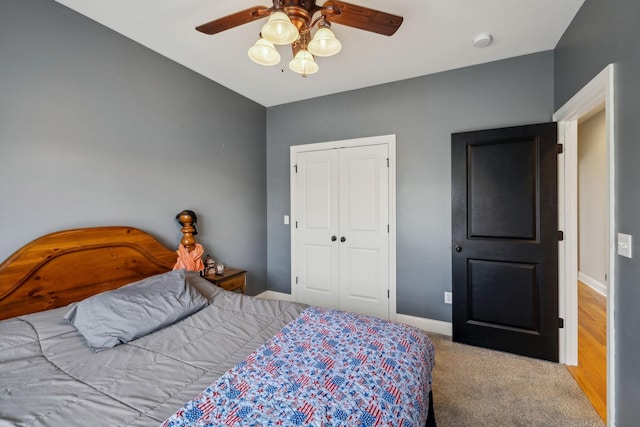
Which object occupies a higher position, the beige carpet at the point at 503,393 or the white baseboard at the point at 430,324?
the white baseboard at the point at 430,324

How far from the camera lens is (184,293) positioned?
181cm

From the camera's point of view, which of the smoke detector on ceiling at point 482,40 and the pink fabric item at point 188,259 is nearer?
the smoke detector on ceiling at point 482,40

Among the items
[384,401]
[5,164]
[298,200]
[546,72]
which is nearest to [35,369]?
[5,164]

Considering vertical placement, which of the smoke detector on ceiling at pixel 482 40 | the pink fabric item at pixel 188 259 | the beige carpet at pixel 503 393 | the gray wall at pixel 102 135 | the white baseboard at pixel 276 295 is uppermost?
the smoke detector on ceiling at pixel 482 40

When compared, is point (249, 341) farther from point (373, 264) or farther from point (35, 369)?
point (373, 264)

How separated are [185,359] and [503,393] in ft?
6.98

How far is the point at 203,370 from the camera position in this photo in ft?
3.99

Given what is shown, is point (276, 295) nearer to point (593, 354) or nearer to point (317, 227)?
point (317, 227)

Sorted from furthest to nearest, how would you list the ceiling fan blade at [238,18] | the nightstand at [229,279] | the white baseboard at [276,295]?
the white baseboard at [276,295], the nightstand at [229,279], the ceiling fan blade at [238,18]

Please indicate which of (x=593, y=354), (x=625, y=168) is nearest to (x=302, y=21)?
(x=625, y=168)

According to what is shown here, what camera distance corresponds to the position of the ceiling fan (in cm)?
137

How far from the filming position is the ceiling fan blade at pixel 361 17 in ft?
4.59

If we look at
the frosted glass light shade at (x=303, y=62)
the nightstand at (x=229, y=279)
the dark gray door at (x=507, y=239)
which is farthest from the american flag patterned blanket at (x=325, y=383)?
the frosted glass light shade at (x=303, y=62)

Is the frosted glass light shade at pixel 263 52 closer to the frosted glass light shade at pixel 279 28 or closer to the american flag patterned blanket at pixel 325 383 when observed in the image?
the frosted glass light shade at pixel 279 28
